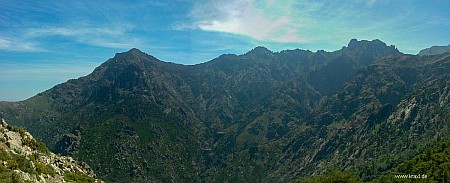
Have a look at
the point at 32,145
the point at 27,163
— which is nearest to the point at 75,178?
the point at 32,145

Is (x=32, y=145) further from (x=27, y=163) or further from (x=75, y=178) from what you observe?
(x=27, y=163)

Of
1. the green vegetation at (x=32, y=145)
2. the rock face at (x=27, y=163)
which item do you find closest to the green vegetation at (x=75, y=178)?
the rock face at (x=27, y=163)

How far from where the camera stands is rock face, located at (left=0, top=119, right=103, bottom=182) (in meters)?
83.0

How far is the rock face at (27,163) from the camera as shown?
83019mm

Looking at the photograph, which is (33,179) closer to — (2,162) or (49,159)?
(2,162)

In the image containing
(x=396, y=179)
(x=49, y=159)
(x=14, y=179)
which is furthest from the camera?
(x=396, y=179)

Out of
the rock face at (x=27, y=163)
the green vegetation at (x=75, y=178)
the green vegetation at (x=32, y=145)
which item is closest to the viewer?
the rock face at (x=27, y=163)

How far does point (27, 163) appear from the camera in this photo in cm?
9062

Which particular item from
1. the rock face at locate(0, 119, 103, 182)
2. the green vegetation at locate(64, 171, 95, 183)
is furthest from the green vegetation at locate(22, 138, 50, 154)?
the green vegetation at locate(64, 171, 95, 183)

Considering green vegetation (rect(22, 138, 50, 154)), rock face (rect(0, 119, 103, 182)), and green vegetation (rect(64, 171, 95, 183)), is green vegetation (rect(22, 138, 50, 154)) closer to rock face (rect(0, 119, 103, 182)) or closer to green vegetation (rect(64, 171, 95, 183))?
rock face (rect(0, 119, 103, 182))

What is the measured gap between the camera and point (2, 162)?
84.9m

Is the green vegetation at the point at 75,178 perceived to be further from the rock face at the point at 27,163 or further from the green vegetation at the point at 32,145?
the green vegetation at the point at 32,145

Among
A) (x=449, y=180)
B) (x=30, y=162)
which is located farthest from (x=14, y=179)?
(x=449, y=180)

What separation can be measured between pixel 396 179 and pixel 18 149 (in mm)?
173858
